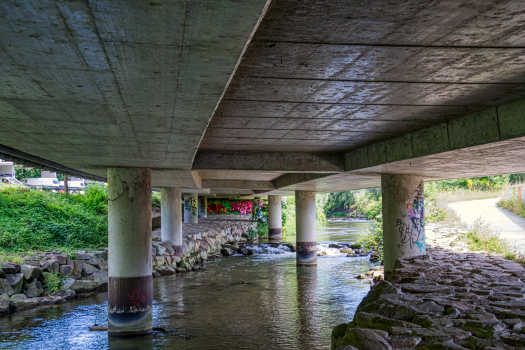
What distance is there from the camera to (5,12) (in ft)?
9.18

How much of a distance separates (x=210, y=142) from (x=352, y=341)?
5.96 meters

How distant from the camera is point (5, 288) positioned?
1307 cm

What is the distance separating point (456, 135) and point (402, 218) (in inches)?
203

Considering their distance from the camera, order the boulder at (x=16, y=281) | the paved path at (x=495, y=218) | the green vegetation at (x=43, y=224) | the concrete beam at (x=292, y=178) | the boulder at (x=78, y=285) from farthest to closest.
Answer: the green vegetation at (x=43, y=224) → the paved path at (x=495, y=218) → the concrete beam at (x=292, y=178) → the boulder at (x=78, y=285) → the boulder at (x=16, y=281)

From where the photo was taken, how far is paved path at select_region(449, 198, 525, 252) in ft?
56.7

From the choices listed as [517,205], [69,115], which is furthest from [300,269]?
[69,115]

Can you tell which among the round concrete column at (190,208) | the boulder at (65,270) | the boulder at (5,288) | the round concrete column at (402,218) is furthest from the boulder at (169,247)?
the round concrete column at (190,208)

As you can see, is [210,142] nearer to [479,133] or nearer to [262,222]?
[479,133]

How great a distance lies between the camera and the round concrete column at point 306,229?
78.5 ft

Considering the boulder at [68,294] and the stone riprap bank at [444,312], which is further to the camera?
→ the boulder at [68,294]

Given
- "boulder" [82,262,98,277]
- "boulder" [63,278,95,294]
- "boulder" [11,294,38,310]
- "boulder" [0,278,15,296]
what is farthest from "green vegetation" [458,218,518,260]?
"boulder" [0,278,15,296]

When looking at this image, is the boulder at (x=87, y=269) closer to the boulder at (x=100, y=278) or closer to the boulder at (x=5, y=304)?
the boulder at (x=100, y=278)

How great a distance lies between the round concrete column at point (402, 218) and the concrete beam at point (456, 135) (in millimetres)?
2354

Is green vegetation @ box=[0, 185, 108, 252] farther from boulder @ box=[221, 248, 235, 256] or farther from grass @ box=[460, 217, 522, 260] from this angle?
grass @ box=[460, 217, 522, 260]
